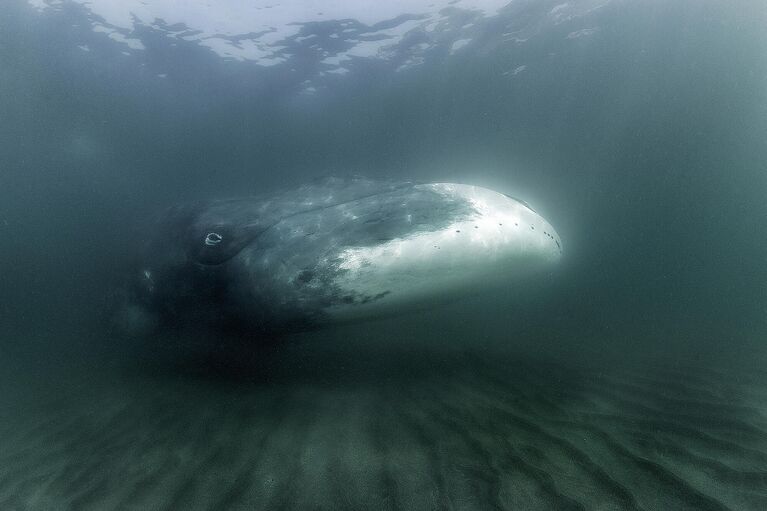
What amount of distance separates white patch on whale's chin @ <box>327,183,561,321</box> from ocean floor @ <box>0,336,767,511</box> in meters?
1.38

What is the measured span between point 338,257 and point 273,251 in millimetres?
1068

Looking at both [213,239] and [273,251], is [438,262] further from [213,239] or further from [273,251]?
[213,239]

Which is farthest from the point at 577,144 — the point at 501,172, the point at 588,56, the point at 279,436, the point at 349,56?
the point at 279,436

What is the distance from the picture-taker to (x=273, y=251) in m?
4.79

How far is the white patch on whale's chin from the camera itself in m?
4.16

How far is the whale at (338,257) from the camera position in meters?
4.23

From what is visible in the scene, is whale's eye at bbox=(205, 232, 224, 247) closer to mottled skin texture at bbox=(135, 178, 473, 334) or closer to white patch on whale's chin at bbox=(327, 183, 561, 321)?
mottled skin texture at bbox=(135, 178, 473, 334)

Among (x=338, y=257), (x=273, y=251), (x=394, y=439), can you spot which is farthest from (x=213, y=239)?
(x=394, y=439)

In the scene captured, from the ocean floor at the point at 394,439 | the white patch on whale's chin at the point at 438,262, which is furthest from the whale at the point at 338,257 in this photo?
the ocean floor at the point at 394,439

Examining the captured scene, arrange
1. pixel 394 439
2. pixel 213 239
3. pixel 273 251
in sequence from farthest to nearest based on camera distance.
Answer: pixel 213 239 → pixel 273 251 → pixel 394 439

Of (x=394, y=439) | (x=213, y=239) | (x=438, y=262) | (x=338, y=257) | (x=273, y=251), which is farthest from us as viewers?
(x=213, y=239)

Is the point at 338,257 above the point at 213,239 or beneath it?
beneath

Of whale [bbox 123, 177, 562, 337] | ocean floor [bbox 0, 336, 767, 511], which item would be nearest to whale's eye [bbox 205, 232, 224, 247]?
whale [bbox 123, 177, 562, 337]

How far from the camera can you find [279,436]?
3.68 m
